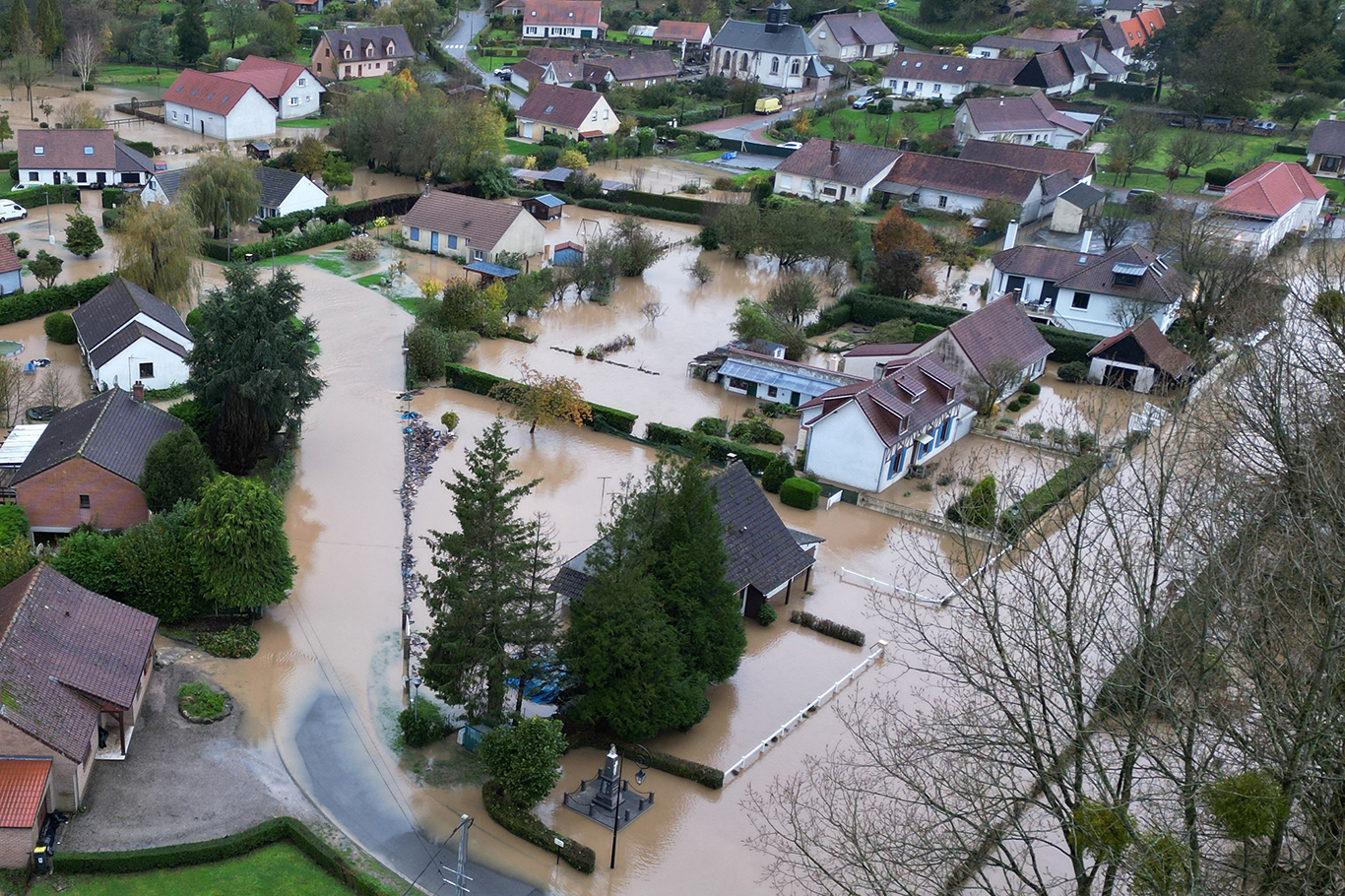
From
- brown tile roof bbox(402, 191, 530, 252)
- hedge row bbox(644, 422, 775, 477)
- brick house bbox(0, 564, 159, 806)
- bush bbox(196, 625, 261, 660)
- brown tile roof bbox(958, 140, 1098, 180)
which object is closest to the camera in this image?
brick house bbox(0, 564, 159, 806)

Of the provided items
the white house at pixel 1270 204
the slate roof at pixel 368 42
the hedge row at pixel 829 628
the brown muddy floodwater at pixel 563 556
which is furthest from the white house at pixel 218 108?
the hedge row at pixel 829 628

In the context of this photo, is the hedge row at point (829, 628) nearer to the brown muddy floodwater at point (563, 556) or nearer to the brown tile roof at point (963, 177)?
the brown muddy floodwater at point (563, 556)

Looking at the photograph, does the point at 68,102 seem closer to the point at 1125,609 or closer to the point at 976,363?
the point at 976,363

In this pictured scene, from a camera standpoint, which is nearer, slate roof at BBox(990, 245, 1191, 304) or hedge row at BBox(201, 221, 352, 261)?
slate roof at BBox(990, 245, 1191, 304)

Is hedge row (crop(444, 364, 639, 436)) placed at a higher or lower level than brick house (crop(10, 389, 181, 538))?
lower

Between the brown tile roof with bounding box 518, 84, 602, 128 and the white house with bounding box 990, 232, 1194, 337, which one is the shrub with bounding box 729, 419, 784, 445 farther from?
the brown tile roof with bounding box 518, 84, 602, 128

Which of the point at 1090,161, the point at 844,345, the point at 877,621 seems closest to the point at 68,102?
the point at 844,345

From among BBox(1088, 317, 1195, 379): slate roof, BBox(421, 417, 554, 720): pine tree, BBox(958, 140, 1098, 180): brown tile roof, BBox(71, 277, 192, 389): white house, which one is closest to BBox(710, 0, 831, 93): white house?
BBox(958, 140, 1098, 180): brown tile roof
